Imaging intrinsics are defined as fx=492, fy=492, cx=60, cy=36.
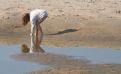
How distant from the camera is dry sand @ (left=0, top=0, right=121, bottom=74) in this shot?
715 inches

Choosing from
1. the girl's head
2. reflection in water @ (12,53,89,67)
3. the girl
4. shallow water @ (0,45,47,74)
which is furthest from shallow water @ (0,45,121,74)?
the girl's head

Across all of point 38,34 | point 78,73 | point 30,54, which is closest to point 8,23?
point 38,34

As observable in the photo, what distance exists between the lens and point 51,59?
45.5ft

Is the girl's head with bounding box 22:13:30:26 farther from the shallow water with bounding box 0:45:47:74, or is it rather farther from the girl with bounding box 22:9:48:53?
the shallow water with bounding box 0:45:47:74

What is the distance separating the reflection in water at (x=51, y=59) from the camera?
13.2m

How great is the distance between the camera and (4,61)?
1348cm

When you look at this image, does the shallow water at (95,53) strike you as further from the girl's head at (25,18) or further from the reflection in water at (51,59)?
the girl's head at (25,18)

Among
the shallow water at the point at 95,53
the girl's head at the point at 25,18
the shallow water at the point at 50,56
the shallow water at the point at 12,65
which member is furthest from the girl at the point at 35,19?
the shallow water at the point at 12,65

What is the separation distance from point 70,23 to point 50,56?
649 cm

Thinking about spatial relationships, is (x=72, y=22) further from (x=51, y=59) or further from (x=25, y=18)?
(x=51, y=59)

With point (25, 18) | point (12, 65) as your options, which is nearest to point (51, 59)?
point (12, 65)

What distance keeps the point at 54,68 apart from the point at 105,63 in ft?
5.23

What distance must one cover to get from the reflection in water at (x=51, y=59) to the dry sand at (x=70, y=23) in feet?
8.69

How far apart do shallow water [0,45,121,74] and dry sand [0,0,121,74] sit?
119 centimetres
